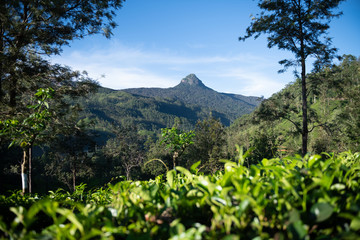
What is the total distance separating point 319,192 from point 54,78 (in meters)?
9.75

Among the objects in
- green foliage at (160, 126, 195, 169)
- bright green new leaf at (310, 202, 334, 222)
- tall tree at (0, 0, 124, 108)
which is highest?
tall tree at (0, 0, 124, 108)

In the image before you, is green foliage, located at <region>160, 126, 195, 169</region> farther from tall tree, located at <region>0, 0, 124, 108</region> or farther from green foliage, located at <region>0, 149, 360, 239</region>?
tall tree, located at <region>0, 0, 124, 108</region>

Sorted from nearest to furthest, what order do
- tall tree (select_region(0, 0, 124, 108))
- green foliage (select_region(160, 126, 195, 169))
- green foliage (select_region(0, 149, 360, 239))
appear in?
1. green foliage (select_region(0, 149, 360, 239))
2. green foliage (select_region(160, 126, 195, 169))
3. tall tree (select_region(0, 0, 124, 108))

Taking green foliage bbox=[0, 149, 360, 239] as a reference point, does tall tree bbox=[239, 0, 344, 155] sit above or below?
above

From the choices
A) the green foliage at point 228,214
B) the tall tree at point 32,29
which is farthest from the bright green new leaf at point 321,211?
the tall tree at point 32,29

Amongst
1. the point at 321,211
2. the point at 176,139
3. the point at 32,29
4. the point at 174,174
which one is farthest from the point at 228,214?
the point at 32,29

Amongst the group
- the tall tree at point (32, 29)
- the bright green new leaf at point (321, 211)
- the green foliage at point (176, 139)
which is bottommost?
the green foliage at point (176, 139)

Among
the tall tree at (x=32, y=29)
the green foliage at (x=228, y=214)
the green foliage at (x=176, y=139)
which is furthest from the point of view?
the tall tree at (x=32, y=29)

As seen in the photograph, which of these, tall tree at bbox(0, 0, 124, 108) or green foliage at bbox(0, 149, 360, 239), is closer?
green foliage at bbox(0, 149, 360, 239)

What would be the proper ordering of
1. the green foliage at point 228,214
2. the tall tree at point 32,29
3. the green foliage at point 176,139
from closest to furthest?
the green foliage at point 228,214, the green foliage at point 176,139, the tall tree at point 32,29

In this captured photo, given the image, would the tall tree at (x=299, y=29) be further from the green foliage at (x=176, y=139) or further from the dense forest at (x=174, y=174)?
the green foliage at (x=176, y=139)

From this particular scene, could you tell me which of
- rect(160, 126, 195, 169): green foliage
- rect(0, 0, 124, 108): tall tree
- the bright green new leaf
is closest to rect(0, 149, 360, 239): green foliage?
the bright green new leaf

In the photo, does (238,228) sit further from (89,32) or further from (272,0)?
(272,0)

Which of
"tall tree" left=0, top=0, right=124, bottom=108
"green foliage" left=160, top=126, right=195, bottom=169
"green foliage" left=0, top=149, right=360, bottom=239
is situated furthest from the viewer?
A: "tall tree" left=0, top=0, right=124, bottom=108
